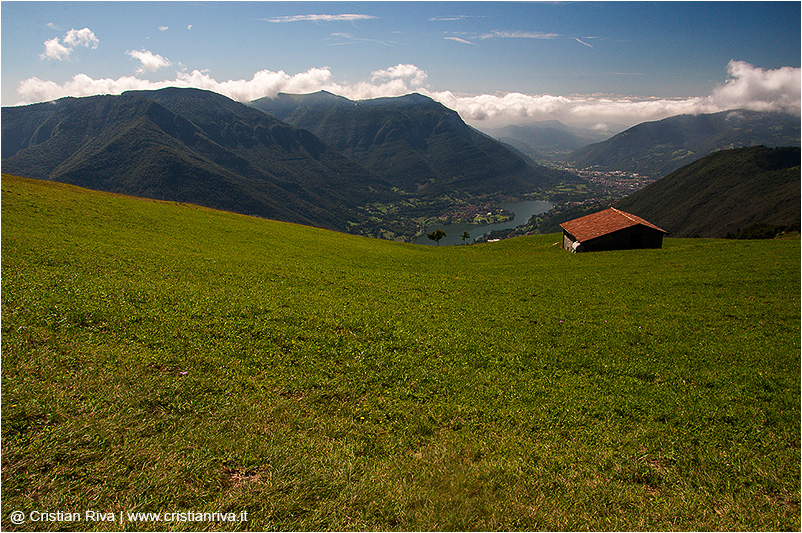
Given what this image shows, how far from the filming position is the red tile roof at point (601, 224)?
47344mm

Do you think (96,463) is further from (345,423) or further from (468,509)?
(468,509)

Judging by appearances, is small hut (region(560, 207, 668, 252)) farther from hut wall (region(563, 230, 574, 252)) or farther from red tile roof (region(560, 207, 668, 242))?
hut wall (region(563, 230, 574, 252))

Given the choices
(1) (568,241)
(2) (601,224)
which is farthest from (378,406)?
(1) (568,241)

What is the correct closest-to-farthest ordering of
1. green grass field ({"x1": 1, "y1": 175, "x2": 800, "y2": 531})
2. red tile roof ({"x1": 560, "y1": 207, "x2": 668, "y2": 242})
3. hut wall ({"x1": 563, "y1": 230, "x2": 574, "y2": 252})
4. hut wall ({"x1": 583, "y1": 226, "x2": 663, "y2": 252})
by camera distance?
green grass field ({"x1": 1, "y1": 175, "x2": 800, "y2": 531}), hut wall ({"x1": 583, "y1": 226, "x2": 663, "y2": 252}), red tile roof ({"x1": 560, "y1": 207, "x2": 668, "y2": 242}), hut wall ({"x1": 563, "y1": 230, "x2": 574, "y2": 252})

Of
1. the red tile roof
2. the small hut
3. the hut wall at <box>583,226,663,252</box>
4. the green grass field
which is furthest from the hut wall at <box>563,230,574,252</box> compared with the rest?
the green grass field

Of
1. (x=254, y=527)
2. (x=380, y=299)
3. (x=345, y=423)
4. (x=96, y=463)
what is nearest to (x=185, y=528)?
(x=254, y=527)

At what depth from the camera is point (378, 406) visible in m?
9.84

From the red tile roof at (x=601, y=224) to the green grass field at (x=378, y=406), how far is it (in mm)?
27454

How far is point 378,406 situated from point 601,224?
50610mm

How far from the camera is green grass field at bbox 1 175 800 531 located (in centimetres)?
638

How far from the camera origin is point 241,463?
23.2ft

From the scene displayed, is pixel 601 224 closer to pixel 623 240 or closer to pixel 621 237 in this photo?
pixel 621 237

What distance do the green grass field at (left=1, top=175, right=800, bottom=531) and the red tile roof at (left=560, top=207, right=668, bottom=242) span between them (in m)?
27.5

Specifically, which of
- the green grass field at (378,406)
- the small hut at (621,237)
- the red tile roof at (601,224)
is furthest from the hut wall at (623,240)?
the green grass field at (378,406)
